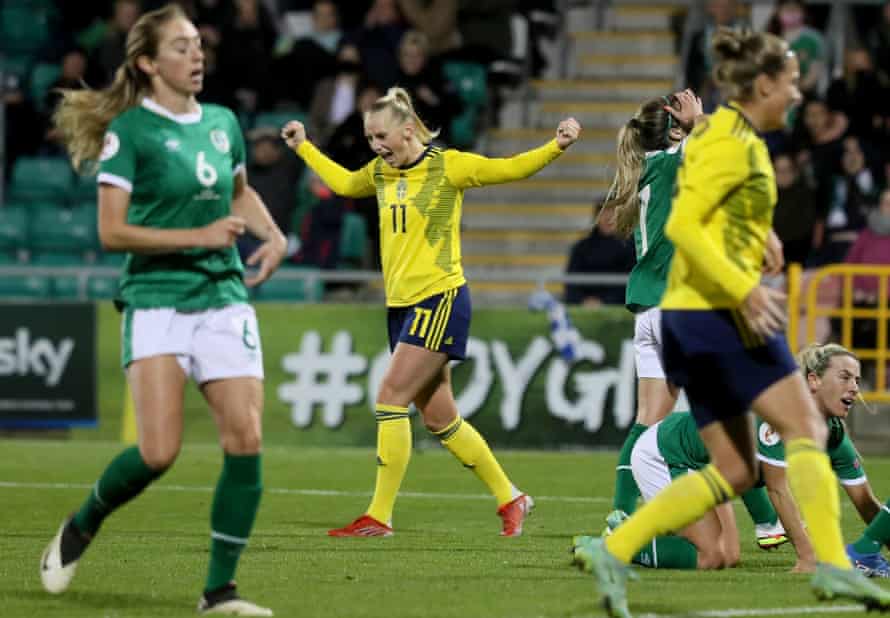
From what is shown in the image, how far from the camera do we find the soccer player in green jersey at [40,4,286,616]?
274 inches

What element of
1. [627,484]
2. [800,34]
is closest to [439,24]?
[800,34]

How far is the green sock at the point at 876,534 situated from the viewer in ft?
26.9

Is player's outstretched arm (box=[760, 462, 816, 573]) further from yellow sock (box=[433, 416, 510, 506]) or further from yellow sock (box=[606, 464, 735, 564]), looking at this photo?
yellow sock (box=[433, 416, 510, 506])

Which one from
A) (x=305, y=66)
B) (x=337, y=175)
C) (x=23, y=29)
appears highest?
(x=23, y=29)

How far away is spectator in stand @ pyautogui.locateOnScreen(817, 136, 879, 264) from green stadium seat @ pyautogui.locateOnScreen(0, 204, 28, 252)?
8.16 meters

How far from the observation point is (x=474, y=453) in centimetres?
1031

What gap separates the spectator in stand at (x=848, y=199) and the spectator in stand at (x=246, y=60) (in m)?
6.45

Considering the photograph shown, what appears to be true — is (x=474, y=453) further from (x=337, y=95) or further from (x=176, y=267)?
(x=337, y=95)

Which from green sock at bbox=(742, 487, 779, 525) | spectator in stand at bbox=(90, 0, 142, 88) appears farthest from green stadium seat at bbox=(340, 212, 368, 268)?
green sock at bbox=(742, 487, 779, 525)

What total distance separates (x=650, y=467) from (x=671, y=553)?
0.56m

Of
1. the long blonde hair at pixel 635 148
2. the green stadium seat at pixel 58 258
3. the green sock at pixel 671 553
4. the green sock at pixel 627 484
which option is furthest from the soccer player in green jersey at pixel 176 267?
the green stadium seat at pixel 58 258

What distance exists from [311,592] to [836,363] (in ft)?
8.22

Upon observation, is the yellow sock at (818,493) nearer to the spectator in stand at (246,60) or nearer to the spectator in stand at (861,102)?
the spectator in stand at (861,102)

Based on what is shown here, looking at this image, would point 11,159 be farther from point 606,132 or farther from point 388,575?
point 388,575
